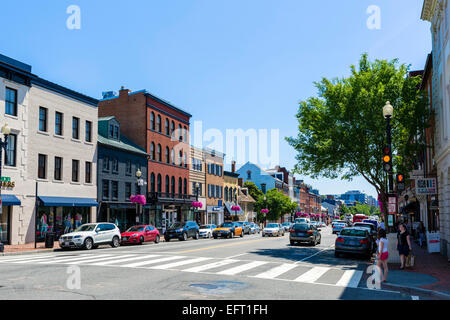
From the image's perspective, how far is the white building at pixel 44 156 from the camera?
28234 millimetres

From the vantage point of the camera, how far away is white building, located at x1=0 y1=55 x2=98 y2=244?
28.2 metres

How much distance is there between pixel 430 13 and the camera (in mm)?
23812

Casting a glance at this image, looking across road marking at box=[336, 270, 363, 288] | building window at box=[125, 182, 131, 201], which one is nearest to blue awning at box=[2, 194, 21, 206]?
building window at box=[125, 182, 131, 201]

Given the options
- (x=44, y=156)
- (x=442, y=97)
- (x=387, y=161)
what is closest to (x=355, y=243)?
(x=387, y=161)

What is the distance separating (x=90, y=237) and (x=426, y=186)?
722 inches

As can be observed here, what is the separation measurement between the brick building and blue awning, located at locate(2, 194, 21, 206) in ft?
55.7

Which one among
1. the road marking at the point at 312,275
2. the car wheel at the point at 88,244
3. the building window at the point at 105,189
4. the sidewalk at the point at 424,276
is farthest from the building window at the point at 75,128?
the sidewalk at the point at 424,276

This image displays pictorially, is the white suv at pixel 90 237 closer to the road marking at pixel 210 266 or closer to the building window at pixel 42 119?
the building window at pixel 42 119

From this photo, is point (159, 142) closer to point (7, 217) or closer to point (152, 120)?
point (152, 120)

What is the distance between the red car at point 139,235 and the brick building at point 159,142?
11736 millimetres

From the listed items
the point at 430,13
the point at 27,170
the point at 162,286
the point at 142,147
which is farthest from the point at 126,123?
the point at 162,286
